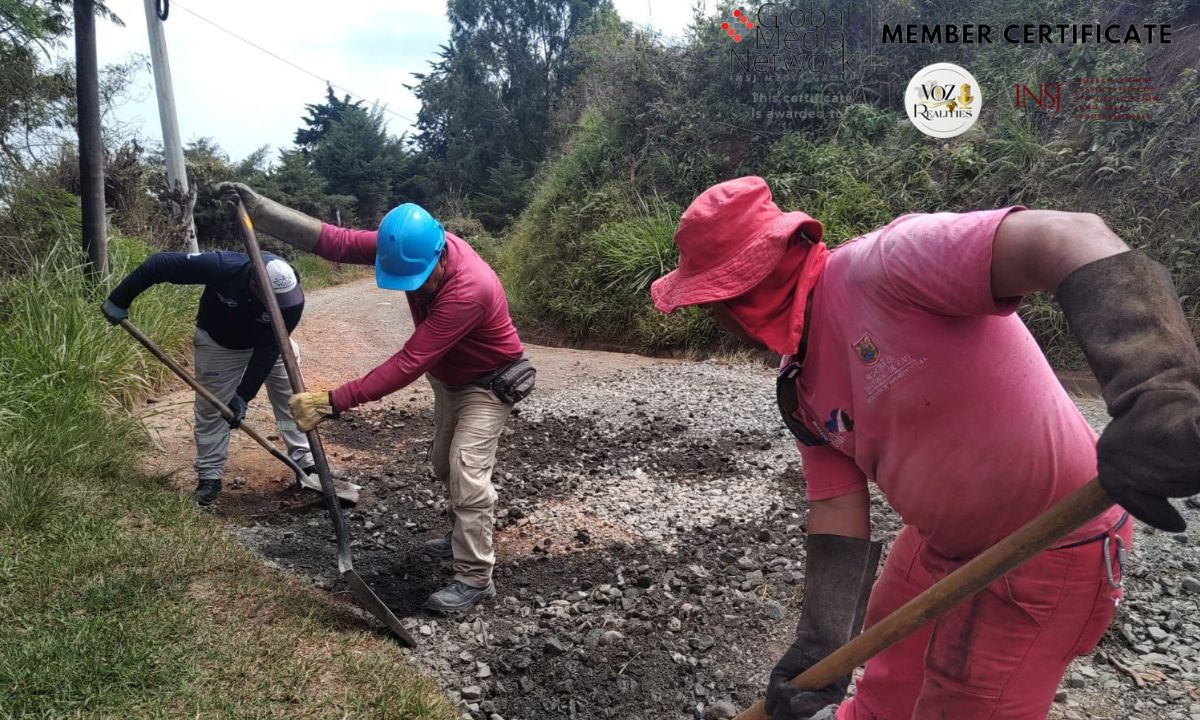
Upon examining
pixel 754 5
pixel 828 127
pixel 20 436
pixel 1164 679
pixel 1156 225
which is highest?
pixel 754 5

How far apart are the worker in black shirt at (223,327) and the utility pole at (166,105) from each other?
5653mm

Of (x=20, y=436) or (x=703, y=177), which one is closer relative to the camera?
(x=20, y=436)

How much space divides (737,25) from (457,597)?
466 inches

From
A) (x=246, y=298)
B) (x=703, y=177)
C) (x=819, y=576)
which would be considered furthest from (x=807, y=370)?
(x=703, y=177)

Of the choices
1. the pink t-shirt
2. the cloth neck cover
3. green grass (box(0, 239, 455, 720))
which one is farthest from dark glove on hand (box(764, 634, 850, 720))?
green grass (box(0, 239, 455, 720))

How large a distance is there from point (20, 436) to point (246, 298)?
148cm

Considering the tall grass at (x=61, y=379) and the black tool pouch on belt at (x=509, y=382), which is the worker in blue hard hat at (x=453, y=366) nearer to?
the black tool pouch on belt at (x=509, y=382)

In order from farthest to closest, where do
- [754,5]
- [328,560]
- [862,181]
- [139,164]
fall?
[754,5] → [139,164] → [862,181] → [328,560]

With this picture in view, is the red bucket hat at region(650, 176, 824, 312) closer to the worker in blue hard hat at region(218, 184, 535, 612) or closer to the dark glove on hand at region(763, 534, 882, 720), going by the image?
the dark glove on hand at region(763, 534, 882, 720)

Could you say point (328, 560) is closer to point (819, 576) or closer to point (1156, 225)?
point (819, 576)

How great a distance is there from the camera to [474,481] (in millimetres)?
3621

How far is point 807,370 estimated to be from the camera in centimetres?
169

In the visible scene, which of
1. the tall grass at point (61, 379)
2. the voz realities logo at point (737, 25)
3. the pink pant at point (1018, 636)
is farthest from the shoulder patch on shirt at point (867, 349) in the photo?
the voz realities logo at point (737, 25)

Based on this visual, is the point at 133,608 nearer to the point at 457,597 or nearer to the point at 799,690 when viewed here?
the point at 457,597
